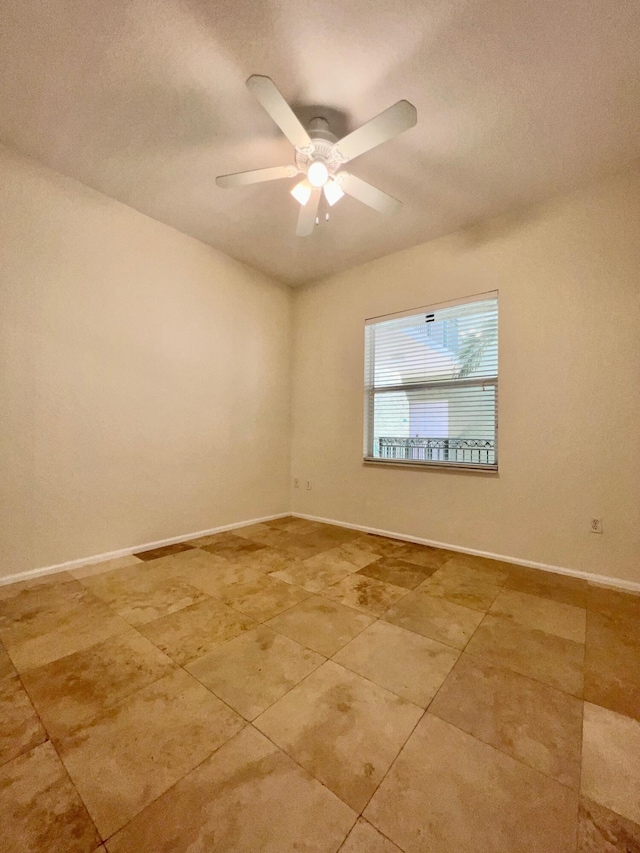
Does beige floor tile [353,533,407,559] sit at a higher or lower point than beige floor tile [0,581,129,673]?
higher

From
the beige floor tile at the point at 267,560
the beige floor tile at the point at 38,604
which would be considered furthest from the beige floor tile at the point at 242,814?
the beige floor tile at the point at 267,560

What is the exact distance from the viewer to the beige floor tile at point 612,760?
90 cm

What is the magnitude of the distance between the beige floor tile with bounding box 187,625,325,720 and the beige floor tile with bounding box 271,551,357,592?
1.98ft

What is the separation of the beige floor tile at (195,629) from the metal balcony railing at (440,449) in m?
2.09

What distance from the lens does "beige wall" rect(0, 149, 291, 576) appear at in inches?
88.1

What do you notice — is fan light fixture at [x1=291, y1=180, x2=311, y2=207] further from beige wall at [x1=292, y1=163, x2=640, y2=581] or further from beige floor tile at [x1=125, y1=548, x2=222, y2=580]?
beige floor tile at [x1=125, y1=548, x2=222, y2=580]

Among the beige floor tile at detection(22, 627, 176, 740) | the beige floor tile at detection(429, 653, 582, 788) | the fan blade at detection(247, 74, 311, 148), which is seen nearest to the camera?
the beige floor tile at detection(429, 653, 582, 788)

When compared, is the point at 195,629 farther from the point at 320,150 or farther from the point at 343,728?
the point at 320,150

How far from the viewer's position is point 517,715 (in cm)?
117

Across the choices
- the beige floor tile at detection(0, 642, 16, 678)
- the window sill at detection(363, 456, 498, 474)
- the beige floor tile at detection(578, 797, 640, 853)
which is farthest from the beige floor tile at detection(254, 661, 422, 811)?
the window sill at detection(363, 456, 498, 474)

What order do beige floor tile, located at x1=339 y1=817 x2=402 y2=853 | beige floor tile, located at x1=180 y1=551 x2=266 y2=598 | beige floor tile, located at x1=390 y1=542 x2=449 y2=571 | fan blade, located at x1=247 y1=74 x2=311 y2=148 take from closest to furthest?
beige floor tile, located at x1=339 y1=817 x2=402 y2=853 → fan blade, located at x1=247 y1=74 x2=311 y2=148 → beige floor tile, located at x1=180 y1=551 x2=266 y2=598 → beige floor tile, located at x1=390 y1=542 x2=449 y2=571

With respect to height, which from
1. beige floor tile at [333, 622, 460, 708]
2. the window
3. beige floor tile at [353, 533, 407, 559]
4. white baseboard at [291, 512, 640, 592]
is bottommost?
beige floor tile at [353, 533, 407, 559]

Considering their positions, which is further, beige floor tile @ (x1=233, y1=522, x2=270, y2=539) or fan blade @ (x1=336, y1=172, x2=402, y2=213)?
beige floor tile @ (x1=233, y1=522, x2=270, y2=539)

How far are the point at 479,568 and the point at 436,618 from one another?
904 millimetres
